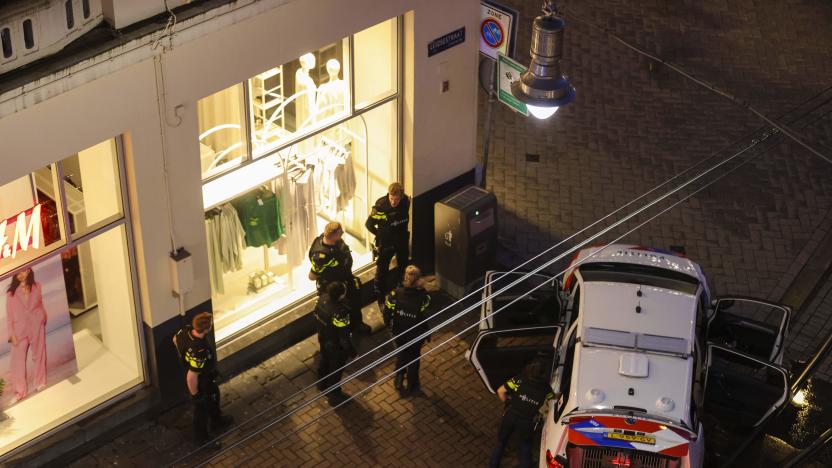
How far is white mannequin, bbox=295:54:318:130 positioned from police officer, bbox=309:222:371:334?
4.40ft

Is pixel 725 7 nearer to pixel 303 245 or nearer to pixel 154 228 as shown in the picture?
pixel 303 245

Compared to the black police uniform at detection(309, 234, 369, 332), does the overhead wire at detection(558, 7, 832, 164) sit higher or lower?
higher

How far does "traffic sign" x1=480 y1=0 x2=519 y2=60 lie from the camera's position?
14.8 metres

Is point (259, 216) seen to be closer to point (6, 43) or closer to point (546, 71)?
point (6, 43)

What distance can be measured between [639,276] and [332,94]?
14.4ft

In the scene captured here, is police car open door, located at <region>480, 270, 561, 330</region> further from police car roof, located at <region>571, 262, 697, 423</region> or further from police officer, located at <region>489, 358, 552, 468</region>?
police officer, located at <region>489, 358, 552, 468</region>

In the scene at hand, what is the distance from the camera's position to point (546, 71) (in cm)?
1119

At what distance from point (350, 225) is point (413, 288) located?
2.73 meters

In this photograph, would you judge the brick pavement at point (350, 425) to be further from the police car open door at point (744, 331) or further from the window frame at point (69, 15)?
the window frame at point (69, 15)

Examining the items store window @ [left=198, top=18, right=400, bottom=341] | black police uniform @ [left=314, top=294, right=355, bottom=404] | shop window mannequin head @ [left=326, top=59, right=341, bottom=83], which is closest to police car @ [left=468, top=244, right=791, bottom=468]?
black police uniform @ [left=314, top=294, right=355, bottom=404]

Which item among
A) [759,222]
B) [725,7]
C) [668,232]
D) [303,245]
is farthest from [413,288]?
[725,7]

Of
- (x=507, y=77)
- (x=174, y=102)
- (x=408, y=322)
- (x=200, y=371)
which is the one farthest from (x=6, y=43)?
(x=507, y=77)

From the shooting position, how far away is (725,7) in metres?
23.8

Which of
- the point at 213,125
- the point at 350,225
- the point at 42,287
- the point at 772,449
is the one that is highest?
the point at 213,125
